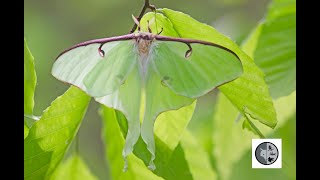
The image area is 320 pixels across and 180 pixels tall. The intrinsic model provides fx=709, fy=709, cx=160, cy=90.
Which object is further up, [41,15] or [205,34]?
[41,15]

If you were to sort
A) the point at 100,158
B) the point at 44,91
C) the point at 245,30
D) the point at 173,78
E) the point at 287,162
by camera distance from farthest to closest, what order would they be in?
the point at 100,158
the point at 44,91
the point at 245,30
the point at 287,162
the point at 173,78

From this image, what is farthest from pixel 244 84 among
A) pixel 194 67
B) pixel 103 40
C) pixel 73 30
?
pixel 73 30

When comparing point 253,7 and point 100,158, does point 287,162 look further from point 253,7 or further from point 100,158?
point 100,158

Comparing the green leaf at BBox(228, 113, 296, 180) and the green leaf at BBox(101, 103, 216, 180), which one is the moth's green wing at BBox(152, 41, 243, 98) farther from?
the green leaf at BBox(228, 113, 296, 180)

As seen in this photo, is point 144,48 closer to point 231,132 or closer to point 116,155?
point 116,155

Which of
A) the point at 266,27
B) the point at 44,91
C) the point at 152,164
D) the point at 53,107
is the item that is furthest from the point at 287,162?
the point at 44,91

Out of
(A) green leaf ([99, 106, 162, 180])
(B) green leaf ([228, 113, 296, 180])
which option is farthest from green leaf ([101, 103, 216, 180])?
(B) green leaf ([228, 113, 296, 180])
